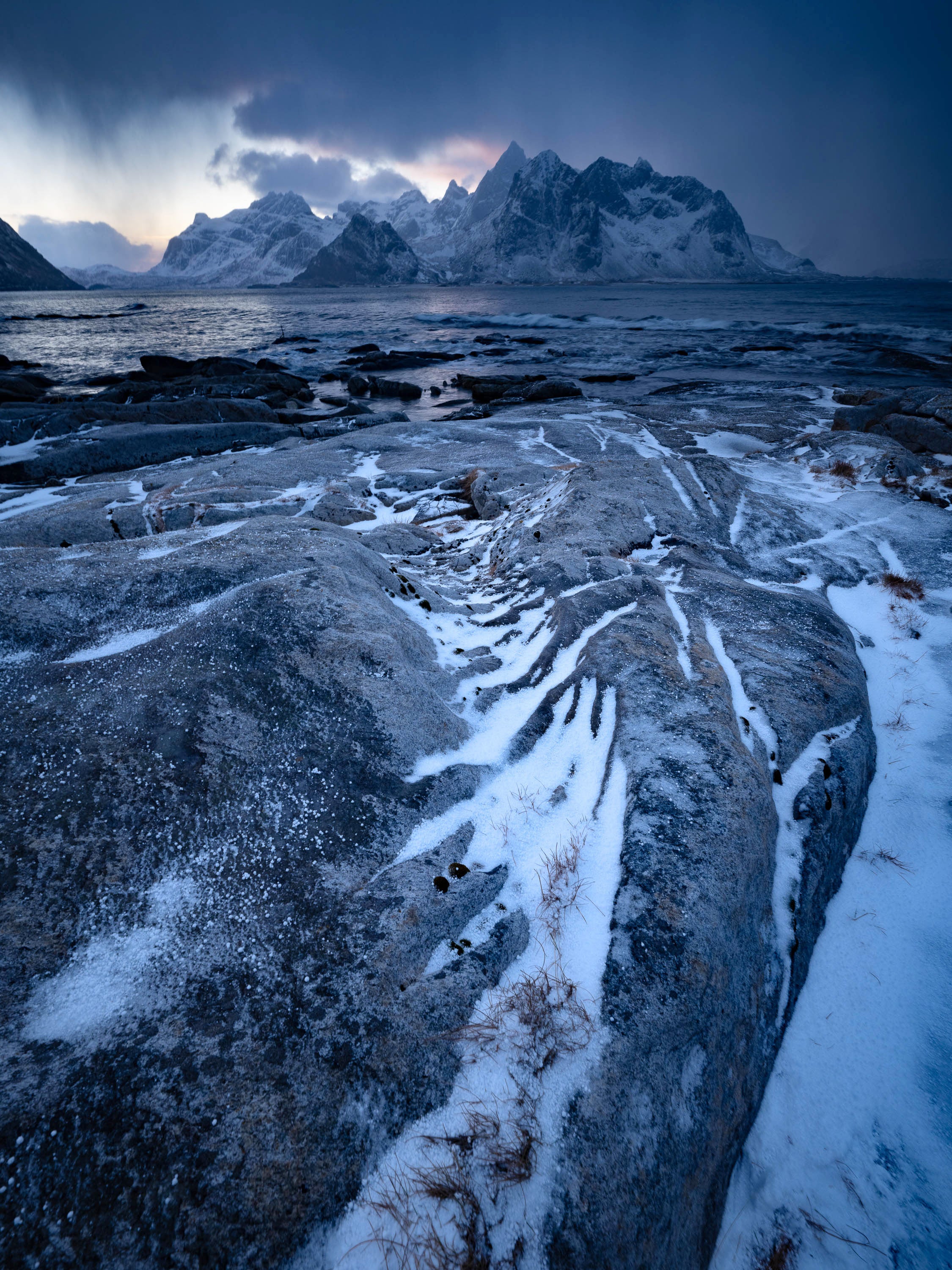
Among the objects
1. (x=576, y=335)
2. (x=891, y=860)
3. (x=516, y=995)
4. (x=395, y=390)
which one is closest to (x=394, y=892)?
(x=516, y=995)

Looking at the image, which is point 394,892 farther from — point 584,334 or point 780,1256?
point 584,334

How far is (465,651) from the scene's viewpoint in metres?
7.42

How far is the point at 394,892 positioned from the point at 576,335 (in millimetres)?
70583

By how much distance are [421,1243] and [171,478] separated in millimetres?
17251

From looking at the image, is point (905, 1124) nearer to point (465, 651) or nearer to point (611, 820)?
point (611, 820)

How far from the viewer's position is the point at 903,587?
10.1m

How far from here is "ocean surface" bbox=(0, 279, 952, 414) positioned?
40406 mm

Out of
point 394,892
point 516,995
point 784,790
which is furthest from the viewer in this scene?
point 784,790

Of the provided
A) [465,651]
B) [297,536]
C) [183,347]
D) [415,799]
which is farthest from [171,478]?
[183,347]

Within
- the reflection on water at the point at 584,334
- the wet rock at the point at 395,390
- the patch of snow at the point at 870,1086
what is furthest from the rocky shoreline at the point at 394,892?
the reflection on water at the point at 584,334

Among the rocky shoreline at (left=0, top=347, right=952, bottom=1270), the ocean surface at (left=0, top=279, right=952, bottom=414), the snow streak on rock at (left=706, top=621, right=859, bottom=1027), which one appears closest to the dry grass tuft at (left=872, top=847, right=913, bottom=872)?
the rocky shoreline at (left=0, top=347, right=952, bottom=1270)

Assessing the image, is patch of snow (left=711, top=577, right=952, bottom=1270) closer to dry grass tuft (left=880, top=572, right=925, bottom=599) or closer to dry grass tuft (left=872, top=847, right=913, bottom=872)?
dry grass tuft (left=872, top=847, right=913, bottom=872)

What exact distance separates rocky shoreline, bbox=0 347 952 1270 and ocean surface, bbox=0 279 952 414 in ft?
98.1

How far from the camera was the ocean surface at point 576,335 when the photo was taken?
40.4m
